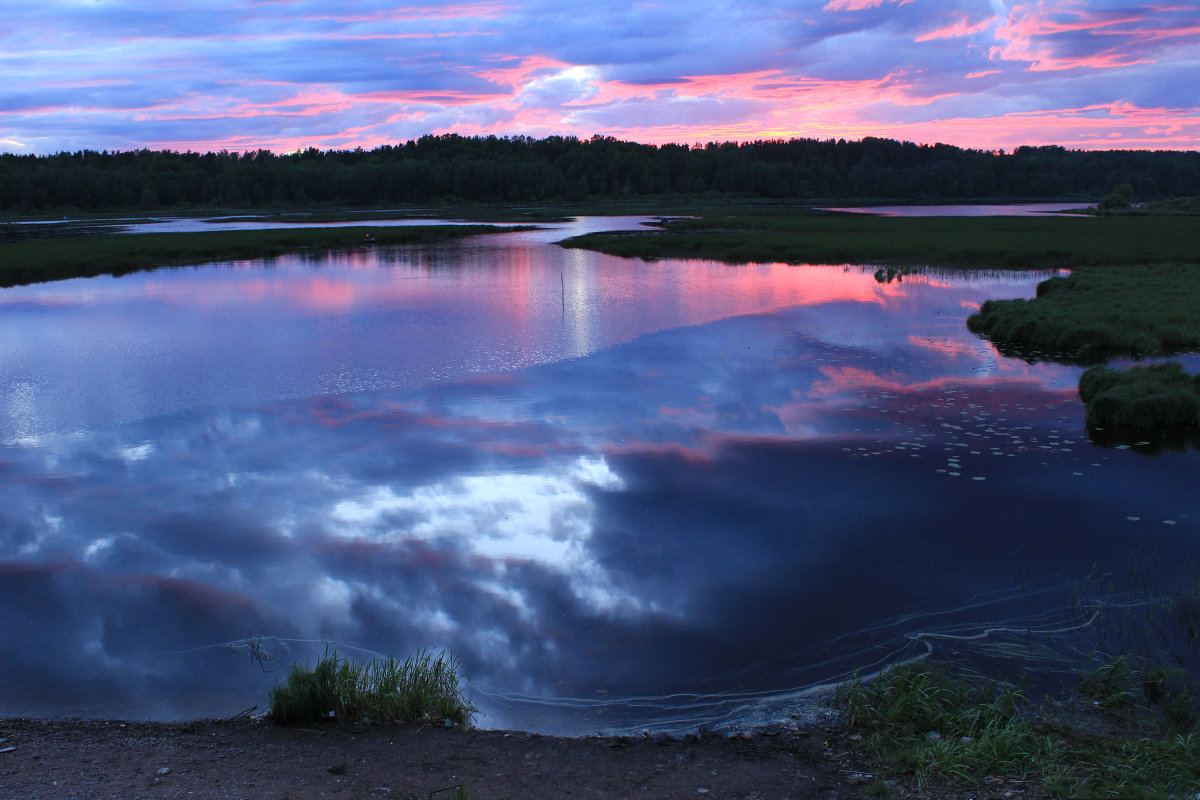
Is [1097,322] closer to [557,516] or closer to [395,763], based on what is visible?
[557,516]

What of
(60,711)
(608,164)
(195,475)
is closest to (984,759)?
(60,711)

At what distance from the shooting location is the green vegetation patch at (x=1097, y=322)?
22688 millimetres

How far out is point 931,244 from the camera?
176ft

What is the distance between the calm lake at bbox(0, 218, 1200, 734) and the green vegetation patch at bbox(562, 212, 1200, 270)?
86.2 feet

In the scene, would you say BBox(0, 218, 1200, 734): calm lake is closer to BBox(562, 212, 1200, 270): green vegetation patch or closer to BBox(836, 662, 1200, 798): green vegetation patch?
BBox(836, 662, 1200, 798): green vegetation patch

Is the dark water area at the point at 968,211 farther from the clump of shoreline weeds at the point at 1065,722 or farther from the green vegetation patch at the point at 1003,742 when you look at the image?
the green vegetation patch at the point at 1003,742

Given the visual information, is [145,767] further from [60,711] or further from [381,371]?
[381,371]

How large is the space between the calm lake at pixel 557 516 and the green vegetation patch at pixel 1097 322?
7.78 feet

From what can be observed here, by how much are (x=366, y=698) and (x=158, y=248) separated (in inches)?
2264

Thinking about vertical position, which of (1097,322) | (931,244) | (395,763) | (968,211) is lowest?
(395,763)

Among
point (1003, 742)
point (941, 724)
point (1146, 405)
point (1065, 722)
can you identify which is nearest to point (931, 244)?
point (1146, 405)

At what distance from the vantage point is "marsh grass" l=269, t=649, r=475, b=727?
7020 millimetres

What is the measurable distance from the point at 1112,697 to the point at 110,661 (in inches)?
341

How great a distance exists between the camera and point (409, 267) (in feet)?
149
